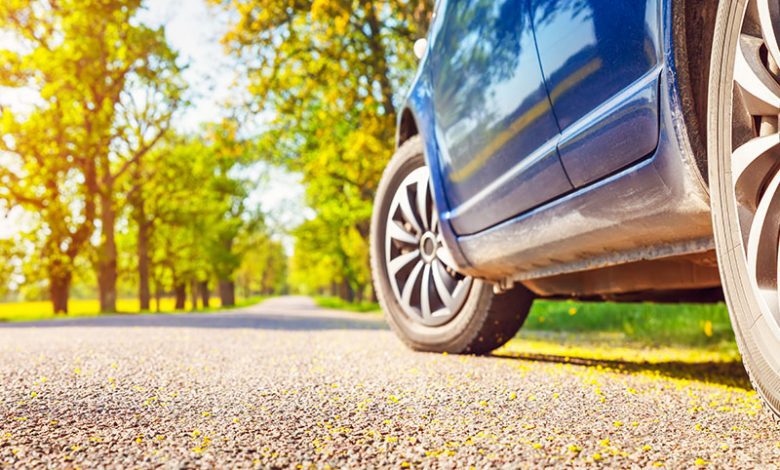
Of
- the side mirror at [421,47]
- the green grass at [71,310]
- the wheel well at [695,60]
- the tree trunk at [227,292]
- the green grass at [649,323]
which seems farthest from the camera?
the tree trunk at [227,292]

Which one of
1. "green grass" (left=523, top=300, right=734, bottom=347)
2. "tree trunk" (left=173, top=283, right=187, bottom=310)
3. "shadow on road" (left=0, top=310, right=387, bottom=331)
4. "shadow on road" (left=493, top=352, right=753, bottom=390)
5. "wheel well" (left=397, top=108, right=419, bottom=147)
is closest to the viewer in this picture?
"shadow on road" (left=493, top=352, right=753, bottom=390)

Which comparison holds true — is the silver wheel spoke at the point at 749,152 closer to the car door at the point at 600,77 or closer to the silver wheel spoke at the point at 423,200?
the car door at the point at 600,77

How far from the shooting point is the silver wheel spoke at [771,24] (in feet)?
4.63

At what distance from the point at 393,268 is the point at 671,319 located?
13.0 feet

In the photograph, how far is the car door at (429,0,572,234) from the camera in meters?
2.45

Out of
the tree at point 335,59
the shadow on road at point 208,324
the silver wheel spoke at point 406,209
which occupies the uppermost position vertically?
the tree at point 335,59

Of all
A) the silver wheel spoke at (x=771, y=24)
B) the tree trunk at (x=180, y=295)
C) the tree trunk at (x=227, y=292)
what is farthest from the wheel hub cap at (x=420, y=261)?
the tree trunk at (x=227, y=292)

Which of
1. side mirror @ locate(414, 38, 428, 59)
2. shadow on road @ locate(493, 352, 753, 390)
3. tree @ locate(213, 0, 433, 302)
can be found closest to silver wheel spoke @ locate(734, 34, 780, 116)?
shadow on road @ locate(493, 352, 753, 390)

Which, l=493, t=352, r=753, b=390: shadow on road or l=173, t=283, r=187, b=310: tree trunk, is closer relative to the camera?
l=493, t=352, r=753, b=390: shadow on road

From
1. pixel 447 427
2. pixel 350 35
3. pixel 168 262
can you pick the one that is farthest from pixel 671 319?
pixel 168 262

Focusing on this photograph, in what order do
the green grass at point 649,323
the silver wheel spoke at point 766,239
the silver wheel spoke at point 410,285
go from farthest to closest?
the green grass at point 649,323, the silver wheel spoke at point 410,285, the silver wheel spoke at point 766,239

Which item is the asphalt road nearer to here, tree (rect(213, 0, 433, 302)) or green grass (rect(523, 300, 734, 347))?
green grass (rect(523, 300, 734, 347))

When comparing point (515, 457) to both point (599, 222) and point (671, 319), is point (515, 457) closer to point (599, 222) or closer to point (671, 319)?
point (599, 222)

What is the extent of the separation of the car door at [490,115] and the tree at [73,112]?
16431mm
